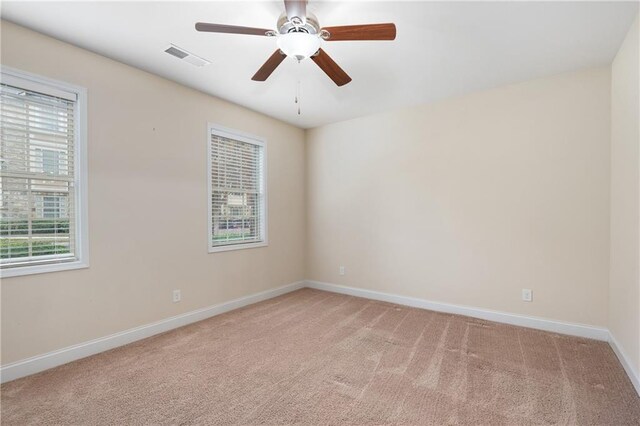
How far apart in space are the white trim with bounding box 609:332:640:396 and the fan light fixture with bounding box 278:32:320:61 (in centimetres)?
314

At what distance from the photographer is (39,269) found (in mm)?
2328

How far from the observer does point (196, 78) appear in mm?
3113

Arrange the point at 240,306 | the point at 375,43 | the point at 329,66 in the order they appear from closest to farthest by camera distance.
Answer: the point at 329,66 < the point at 375,43 < the point at 240,306

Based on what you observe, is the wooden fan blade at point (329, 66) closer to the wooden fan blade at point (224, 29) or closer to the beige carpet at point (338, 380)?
the wooden fan blade at point (224, 29)

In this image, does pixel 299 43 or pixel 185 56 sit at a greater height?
pixel 185 56

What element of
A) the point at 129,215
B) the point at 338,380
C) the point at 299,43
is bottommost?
the point at 338,380

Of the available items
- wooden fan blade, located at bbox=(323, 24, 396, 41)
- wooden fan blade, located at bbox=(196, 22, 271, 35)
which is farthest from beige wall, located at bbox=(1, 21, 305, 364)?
wooden fan blade, located at bbox=(323, 24, 396, 41)

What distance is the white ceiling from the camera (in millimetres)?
2039

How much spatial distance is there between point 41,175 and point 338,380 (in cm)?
285

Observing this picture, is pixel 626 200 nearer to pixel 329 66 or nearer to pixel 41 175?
pixel 329 66

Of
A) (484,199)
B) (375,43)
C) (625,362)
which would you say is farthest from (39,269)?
(625,362)

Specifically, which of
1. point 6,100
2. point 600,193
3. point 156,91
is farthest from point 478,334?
point 6,100

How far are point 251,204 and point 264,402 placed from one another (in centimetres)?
273

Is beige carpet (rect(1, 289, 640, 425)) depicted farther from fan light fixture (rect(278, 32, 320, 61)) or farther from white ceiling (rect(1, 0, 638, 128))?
white ceiling (rect(1, 0, 638, 128))
